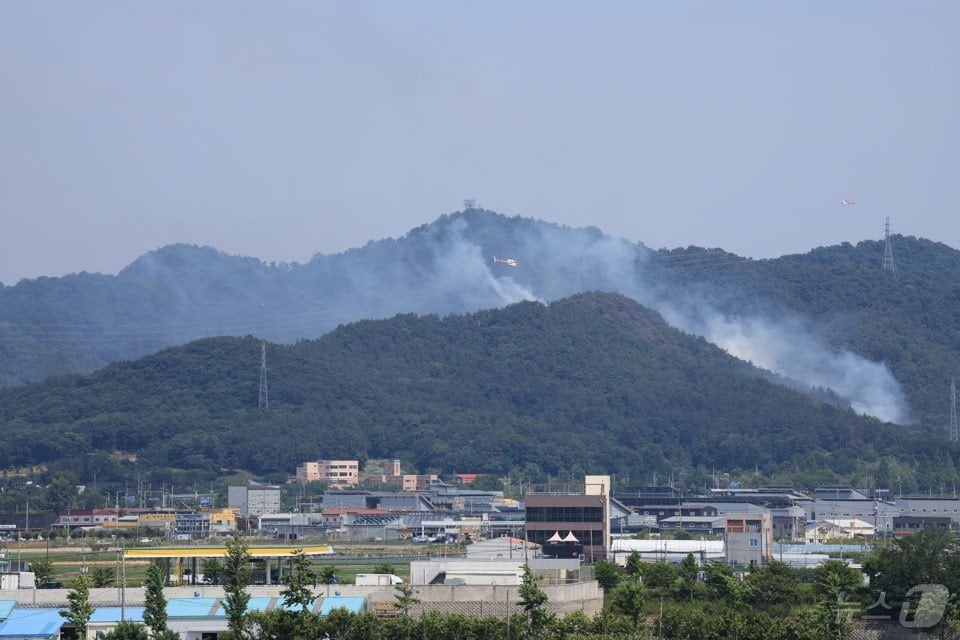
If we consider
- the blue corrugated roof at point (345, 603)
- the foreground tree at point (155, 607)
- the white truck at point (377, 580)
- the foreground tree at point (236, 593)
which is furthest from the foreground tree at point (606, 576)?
the foreground tree at point (155, 607)

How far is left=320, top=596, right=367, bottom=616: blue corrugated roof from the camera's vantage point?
5441cm

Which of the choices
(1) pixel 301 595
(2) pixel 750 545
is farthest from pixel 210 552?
(2) pixel 750 545

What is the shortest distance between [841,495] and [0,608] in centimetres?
13032

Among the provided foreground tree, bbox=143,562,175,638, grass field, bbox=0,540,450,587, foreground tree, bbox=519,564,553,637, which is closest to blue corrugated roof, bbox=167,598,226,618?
foreground tree, bbox=143,562,175,638

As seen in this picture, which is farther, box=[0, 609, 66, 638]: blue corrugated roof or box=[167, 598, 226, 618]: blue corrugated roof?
box=[167, 598, 226, 618]: blue corrugated roof

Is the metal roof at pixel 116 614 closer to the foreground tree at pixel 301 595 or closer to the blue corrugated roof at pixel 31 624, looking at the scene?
the blue corrugated roof at pixel 31 624

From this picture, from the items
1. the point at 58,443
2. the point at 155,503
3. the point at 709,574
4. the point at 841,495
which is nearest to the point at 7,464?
the point at 58,443

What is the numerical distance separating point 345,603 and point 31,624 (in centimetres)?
957

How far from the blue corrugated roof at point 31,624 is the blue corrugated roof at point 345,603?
7912 mm

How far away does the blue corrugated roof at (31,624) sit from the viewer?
52.2 meters

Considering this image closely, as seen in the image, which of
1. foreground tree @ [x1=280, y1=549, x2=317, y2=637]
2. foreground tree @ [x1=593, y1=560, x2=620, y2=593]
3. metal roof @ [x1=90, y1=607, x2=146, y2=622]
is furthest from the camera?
foreground tree @ [x1=593, y1=560, x2=620, y2=593]

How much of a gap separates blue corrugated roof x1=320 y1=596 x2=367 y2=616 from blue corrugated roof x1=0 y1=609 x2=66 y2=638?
7912mm

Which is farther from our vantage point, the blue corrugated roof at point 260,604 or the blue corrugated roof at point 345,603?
the blue corrugated roof at point 260,604

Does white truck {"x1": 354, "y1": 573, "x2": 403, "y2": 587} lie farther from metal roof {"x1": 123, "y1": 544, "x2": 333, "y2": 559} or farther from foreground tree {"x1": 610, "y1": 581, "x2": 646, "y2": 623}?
foreground tree {"x1": 610, "y1": 581, "x2": 646, "y2": 623}
